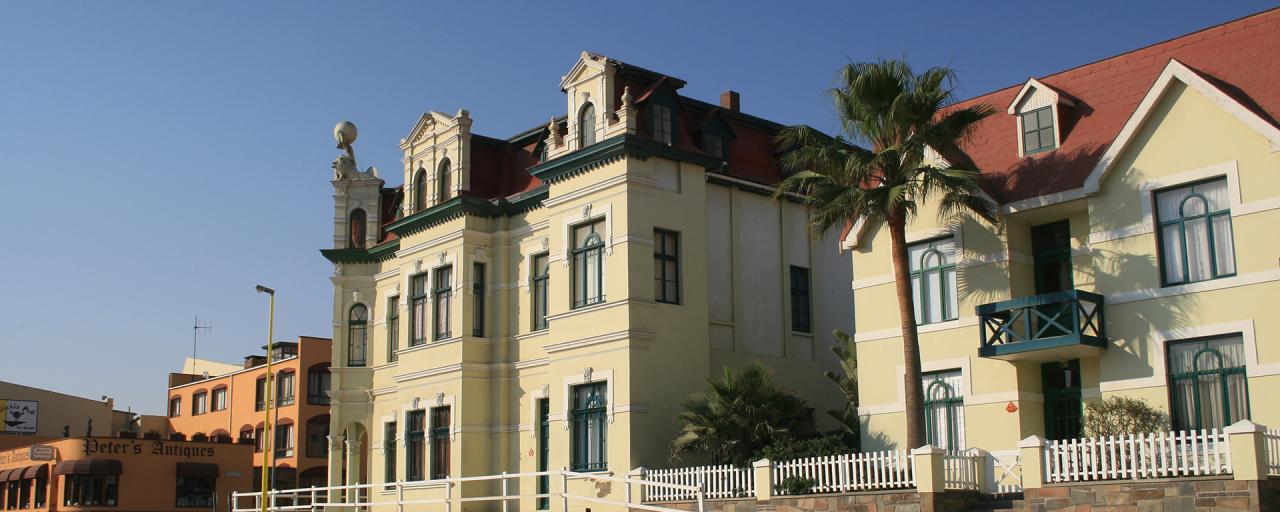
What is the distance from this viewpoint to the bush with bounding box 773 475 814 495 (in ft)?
83.1

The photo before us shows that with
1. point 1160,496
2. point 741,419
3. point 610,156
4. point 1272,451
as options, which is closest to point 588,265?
point 610,156

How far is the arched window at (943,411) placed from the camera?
26562 mm

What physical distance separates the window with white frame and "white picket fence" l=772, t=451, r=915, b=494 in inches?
61.8

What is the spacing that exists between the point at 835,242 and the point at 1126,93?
11640mm

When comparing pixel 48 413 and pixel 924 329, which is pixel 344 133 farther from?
pixel 48 413

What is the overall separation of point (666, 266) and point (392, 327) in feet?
42.7

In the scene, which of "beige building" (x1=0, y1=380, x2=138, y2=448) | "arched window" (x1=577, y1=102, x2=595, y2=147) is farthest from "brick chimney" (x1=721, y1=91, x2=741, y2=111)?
"beige building" (x1=0, y1=380, x2=138, y2=448)

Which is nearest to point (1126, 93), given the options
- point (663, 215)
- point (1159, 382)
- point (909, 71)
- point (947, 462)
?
point (909, 71)

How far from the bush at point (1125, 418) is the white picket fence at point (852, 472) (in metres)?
3.36

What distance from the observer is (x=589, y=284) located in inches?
1270

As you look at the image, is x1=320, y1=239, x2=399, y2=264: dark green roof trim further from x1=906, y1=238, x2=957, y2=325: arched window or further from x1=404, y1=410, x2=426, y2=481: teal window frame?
x1=906, y1=238, x2=957, y2=325: arched window

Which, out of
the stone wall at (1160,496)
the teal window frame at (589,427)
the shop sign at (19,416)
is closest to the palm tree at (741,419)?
the teal window frame at (589,427)

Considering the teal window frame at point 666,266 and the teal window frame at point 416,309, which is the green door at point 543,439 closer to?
the teal window frame at point 666,266

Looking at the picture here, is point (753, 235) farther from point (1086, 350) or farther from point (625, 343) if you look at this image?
point (1086, 350)
